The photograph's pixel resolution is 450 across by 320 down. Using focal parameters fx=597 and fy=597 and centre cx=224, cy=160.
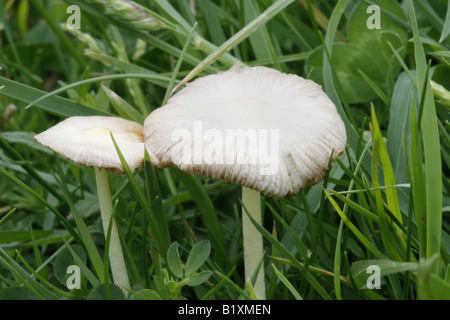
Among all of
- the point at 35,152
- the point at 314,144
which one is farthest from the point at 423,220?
the point at 35,152

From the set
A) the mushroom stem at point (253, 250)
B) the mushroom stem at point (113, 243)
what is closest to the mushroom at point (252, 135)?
the mushroom stem at point (253, 250)

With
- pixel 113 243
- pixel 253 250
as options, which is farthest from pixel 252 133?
pixel 113 243

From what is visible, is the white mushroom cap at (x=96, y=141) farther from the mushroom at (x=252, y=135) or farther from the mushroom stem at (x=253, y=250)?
the mushroom stem at (x=253, y=250)

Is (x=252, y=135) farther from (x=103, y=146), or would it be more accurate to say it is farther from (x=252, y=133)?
(x=103, y=146)

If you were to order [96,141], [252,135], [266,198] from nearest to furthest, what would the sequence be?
[252,135] < [96,141] < [266,198]

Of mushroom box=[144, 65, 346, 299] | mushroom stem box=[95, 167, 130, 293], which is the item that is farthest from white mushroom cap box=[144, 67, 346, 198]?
mushroom stem box=[95, 167, 130, 293]
